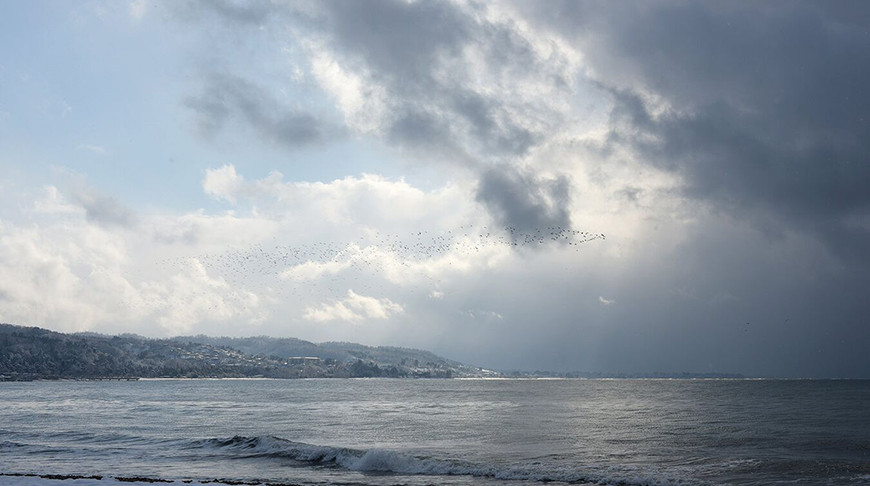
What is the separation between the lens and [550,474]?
4581cm

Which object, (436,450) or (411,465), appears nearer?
(411,465)

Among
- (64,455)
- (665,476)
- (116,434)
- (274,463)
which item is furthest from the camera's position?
(116,434)

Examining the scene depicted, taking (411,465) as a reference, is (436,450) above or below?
below

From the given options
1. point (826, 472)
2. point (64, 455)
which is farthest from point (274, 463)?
point (826, 472)

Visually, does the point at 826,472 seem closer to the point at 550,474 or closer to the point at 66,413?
the point at 550,474

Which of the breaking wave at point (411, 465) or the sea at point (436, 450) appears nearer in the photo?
the breaking wave at point (411, 465)

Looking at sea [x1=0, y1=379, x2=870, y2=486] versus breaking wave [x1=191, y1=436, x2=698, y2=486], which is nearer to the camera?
breaking wave [x1=191, y1=436, x2=698, y2=486]

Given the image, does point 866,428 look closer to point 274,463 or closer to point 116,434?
point 274,463

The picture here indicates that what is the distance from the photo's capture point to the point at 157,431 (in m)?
80.9

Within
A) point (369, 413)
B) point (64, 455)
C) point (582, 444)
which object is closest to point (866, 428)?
point (582, 444)

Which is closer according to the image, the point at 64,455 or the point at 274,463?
the point at 274,463

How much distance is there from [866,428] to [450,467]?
7245cm

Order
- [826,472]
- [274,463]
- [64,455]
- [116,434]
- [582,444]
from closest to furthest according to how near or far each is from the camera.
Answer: [826,472]
[274,463]
[64,455]
[582,444]
[116,434]

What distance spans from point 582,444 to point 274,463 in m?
33.0
